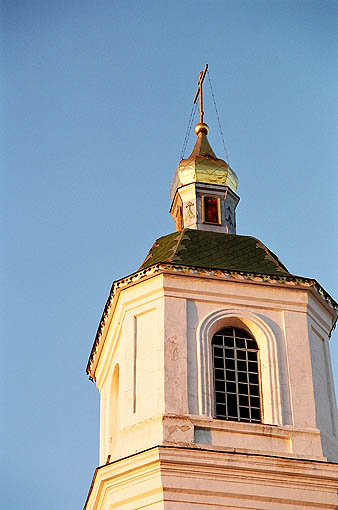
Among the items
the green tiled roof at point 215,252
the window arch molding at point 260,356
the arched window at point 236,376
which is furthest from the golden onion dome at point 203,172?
the arched window at point 236,376

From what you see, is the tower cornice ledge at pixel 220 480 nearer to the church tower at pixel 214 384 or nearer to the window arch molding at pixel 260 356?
the church tower at pixel 214 384

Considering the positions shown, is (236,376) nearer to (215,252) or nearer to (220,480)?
(220,480)

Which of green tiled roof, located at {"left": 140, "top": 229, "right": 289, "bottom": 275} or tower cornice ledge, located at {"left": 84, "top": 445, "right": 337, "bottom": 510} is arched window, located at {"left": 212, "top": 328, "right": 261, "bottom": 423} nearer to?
tower cornice ledge, located at {"left": 84, "top": 445, "right": 337, "bottom": 510}

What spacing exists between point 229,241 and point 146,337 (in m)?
3.62

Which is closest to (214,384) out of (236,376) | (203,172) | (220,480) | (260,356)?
(236,376)

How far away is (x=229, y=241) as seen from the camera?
87.6ft

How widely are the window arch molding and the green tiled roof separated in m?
1.11

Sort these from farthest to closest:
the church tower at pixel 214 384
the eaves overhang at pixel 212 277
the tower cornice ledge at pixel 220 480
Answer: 1. the eaves overhang at pixel 212 277
2. the church tower at pixel 214 384
3. the tower cornice ledge at pixel 220 480

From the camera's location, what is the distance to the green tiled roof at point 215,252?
83.5 feet

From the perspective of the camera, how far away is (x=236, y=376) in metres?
23.8

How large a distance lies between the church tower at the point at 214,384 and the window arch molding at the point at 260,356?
0.9 inches

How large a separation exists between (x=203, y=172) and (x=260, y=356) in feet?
24.3

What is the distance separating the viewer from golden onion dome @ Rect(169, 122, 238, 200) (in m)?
30.2

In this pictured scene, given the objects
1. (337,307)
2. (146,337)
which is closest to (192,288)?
(146,337)
